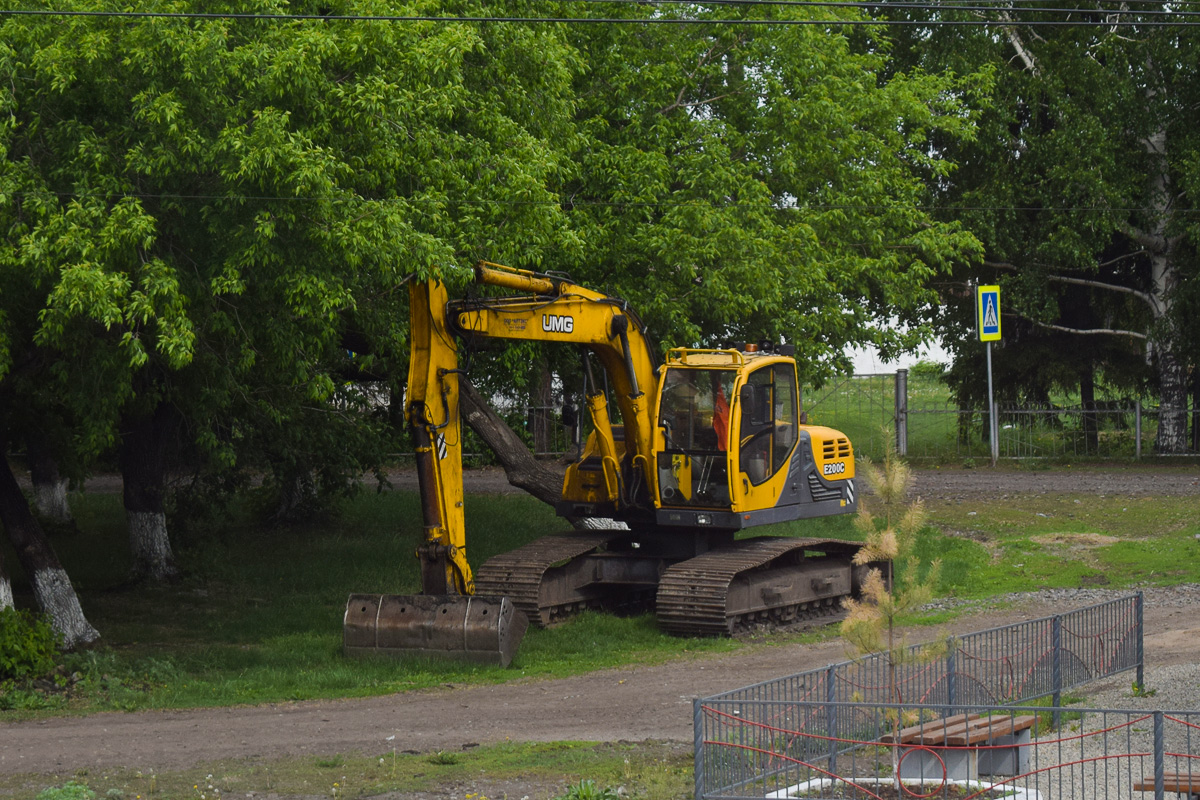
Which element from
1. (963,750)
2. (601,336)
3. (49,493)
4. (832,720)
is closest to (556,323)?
(601,336)

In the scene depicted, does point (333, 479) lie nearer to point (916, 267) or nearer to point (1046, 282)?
point (916, 267)

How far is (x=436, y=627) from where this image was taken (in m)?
14.1

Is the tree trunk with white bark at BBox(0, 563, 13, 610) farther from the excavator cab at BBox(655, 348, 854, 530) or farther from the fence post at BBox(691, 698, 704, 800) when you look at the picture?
the fence post at BBox(691, 698, 704, 800)

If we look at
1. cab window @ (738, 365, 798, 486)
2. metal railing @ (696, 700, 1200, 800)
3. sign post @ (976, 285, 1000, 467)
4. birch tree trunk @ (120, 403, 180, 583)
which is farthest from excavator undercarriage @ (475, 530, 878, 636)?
sign post @ (976, 285, 1000, 467)

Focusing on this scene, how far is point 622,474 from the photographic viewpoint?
16.5m

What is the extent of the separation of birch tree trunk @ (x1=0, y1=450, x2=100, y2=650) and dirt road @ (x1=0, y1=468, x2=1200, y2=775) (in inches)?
132

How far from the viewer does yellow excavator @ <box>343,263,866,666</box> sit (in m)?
14.3

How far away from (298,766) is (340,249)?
495 cm

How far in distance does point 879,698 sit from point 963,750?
2.01m

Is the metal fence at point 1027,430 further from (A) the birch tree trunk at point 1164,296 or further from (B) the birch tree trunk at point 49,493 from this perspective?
(B) the birch tree trunk at point 49,493

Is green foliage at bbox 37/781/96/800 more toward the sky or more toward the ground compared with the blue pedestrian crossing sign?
more toward the ground

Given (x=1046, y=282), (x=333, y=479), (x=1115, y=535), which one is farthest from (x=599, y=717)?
(x=1046, y=282)

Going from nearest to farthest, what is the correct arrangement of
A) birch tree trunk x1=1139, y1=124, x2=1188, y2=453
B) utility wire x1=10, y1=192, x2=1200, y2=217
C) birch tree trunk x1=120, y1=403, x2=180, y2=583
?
utility wire x1=10, y1=192, x2=1200, y2=217 → birch tree trunk x1=120, y1=403, x2=180, y2=583 → birch tree trunk x1=1139, y1=124, x2=1188, y2=453

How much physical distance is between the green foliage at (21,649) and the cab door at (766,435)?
304 inches
